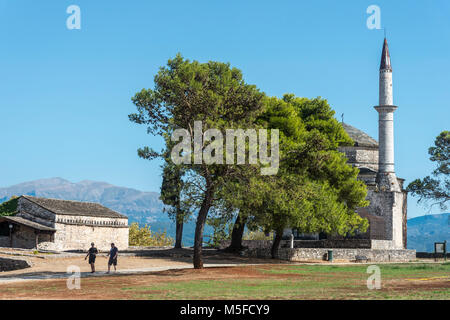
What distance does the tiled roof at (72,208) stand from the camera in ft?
191

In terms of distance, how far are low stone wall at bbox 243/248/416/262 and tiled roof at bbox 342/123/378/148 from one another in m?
16.3

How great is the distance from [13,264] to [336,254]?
27.5 m

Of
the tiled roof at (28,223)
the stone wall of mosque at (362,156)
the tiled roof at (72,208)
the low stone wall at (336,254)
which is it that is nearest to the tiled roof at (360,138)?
the stone wall of mosque at (362,156)

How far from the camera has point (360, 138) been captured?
70.6 m

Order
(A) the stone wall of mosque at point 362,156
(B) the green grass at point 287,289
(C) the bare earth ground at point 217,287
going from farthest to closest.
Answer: (A) the stone wall of mosque at point 362,156 → (C) the bare earth ground at point 217,287 → (B) the green grass at point 287,289

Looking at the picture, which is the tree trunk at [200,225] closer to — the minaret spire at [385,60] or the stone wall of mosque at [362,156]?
the stone wall of mosque at [362,156]

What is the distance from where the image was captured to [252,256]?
163 feet

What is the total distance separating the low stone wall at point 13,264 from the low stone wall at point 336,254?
65.3ft

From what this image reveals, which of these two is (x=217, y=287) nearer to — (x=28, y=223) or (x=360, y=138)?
(x=28, y=223)

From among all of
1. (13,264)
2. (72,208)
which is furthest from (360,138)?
(13,264)

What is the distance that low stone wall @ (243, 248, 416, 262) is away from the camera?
4862 cm
